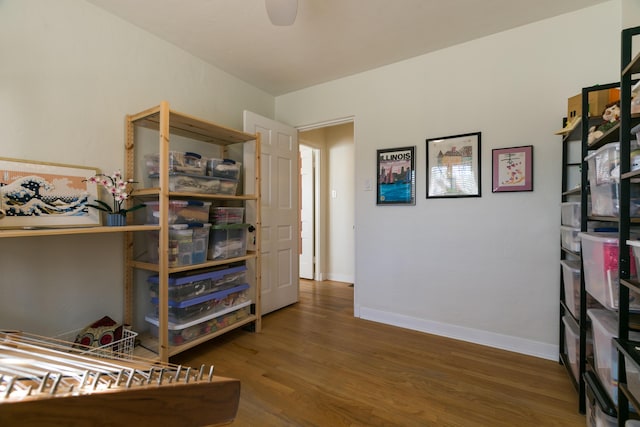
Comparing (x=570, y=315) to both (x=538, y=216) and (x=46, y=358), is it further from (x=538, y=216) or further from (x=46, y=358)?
(x=46, y=358)

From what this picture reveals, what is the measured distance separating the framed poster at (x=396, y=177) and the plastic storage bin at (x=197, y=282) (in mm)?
1556

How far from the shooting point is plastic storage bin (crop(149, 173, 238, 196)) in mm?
2156

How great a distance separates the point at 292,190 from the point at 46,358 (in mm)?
2869

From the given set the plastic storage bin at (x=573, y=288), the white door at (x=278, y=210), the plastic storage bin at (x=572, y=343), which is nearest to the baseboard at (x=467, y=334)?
the plastic storage bin at (x=572, y=343)

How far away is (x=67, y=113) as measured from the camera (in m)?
1.93

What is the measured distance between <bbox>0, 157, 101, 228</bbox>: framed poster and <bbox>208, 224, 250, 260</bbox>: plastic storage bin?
0.79 metres

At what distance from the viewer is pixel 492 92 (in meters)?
2.41

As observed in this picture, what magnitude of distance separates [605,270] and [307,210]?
370 cm

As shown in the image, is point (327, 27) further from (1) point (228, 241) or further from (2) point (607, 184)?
(2) point (607, 184)

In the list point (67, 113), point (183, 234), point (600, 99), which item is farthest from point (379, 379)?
point (67, 113)

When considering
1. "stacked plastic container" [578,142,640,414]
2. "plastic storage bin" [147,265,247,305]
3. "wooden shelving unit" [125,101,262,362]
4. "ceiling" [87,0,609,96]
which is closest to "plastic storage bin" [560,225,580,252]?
"stacked plastic container" [578,142,640,414]

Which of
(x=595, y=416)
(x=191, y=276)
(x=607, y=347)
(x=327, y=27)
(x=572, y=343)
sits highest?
(x=327, y=27)

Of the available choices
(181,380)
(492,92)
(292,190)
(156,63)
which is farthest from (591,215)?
(156,63)

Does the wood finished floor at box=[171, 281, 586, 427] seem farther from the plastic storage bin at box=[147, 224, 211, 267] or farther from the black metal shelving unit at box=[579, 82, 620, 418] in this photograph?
the plastic storage bin at box=[147, 224, 211, 267]
